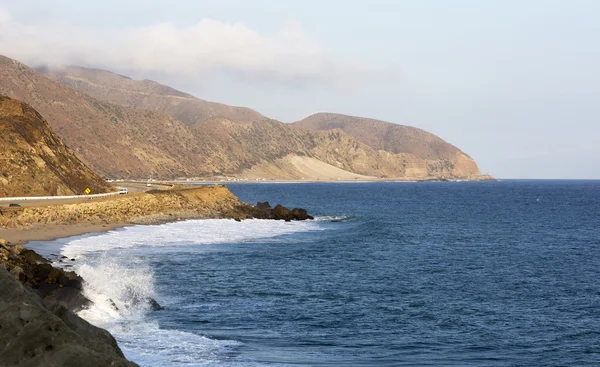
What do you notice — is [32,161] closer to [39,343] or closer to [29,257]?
[29,257]

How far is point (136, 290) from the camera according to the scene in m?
27.5

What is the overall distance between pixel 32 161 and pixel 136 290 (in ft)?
152

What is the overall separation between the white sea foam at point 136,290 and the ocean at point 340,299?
78 millimetres

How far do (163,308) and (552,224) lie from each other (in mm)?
63406

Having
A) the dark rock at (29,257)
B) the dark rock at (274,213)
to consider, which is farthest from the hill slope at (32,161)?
the dark rock at (29,257)

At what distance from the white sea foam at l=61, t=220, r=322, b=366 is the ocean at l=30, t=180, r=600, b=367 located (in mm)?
78

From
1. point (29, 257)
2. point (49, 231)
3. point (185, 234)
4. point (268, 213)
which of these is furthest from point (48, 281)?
point (268, 213)

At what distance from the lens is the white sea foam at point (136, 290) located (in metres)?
18.4

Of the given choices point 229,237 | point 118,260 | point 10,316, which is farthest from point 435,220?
point 10,316

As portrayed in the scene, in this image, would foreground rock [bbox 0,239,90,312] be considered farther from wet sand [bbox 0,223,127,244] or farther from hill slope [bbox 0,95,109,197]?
hill slope [bbox 0,95,109,197]

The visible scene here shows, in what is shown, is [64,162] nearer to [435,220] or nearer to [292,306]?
[435,220]

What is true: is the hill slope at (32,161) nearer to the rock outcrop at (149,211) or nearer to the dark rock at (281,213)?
the rock outcrop at (149,211)

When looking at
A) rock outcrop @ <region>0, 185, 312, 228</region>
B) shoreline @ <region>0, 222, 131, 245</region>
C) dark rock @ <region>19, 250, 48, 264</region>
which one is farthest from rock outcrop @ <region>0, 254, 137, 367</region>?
rock outcrop @ <region>0, 185, 312, 228</region>

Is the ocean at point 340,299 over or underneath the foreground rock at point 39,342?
underneath
